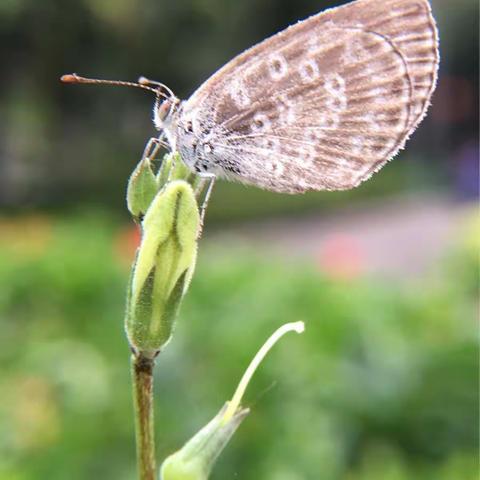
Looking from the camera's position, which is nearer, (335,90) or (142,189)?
(142,189)

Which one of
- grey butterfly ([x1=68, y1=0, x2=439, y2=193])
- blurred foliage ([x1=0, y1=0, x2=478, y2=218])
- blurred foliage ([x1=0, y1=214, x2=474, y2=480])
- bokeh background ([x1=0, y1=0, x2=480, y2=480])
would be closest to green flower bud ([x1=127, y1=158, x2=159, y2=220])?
grey butterfly ([x1=68, y1=0, x2=439, y2=193])

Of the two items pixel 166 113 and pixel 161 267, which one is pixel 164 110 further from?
pixel 161 267

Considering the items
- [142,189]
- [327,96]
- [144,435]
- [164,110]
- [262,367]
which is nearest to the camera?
[144,435]

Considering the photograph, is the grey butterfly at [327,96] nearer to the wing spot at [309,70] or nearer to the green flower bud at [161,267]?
the wing spot at [309,70]

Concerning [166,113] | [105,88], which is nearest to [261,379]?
[166,113]

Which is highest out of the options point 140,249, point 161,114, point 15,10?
point 15,10

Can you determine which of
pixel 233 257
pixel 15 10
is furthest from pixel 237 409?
pixel 15 10

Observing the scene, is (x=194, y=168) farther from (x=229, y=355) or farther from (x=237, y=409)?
(x=229, y=355)
